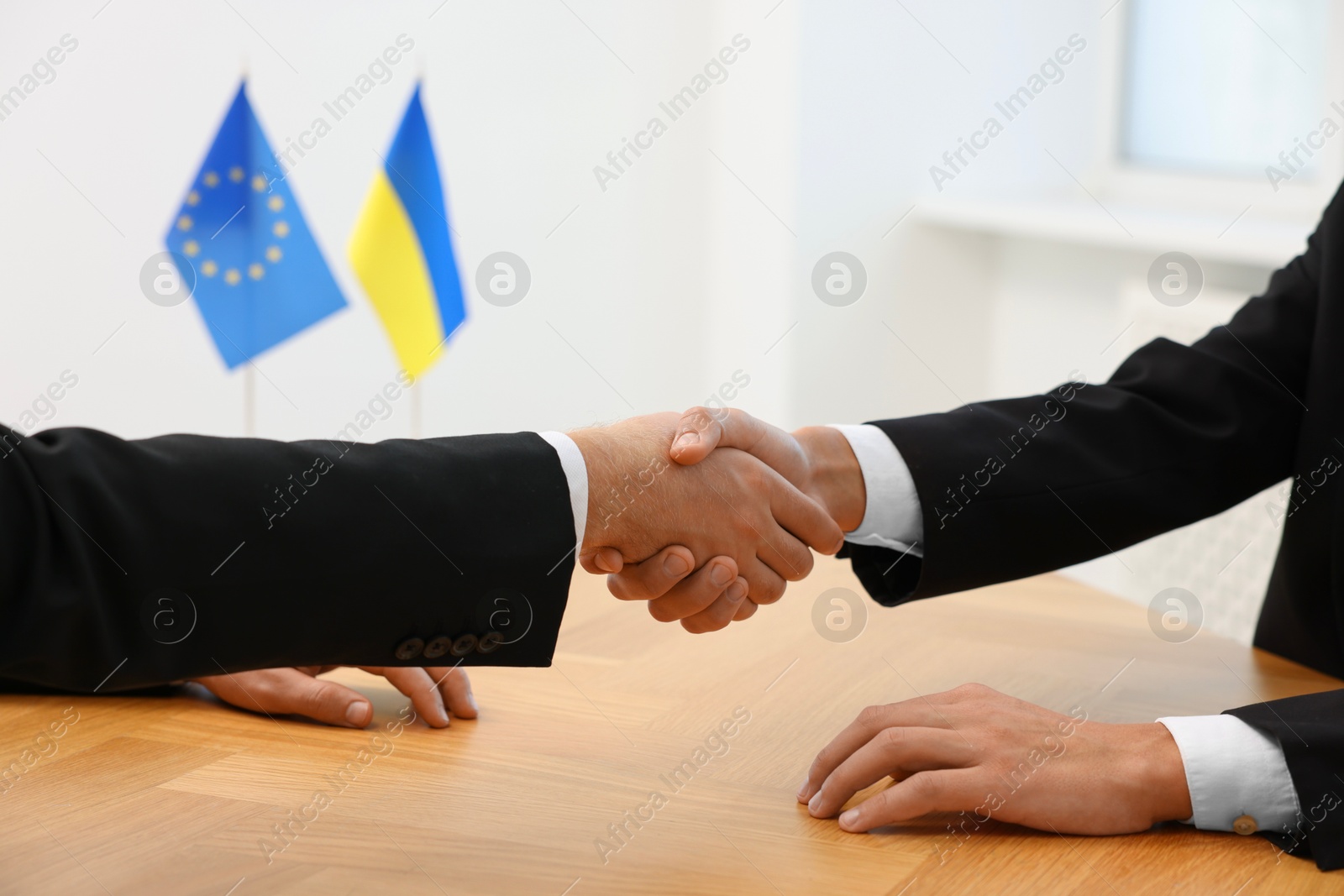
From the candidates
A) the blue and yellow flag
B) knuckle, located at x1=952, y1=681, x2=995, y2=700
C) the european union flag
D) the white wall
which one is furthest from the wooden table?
the white wall

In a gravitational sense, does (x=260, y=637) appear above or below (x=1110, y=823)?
below

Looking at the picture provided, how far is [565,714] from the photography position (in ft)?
3.84

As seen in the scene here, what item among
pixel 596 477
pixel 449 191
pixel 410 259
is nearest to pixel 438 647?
pixel 596 477

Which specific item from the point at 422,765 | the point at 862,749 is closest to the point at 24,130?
the point at 422,765

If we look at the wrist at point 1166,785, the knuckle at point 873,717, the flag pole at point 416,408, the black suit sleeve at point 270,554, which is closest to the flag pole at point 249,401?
the flag pole at point 416,408

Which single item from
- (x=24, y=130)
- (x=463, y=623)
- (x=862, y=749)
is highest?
(x=862, y=749)

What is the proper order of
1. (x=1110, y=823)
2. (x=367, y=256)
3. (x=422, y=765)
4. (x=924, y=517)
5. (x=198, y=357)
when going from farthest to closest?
(x=198, y=357), (x=367, y=256), (x=924, y=517), (x=422, y=765), (x=1110, y=823)

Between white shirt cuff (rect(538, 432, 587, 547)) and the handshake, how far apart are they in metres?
0.08

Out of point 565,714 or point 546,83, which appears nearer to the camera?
point 565,714

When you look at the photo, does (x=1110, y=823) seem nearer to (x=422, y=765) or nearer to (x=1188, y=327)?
(x=422, y=765)

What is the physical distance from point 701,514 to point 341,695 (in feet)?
1.45

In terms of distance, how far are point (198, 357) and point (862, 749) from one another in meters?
2.37

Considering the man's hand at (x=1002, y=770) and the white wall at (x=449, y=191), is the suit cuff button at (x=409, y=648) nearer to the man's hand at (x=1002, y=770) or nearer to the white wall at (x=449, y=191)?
the man's hand at (x=1002, y=770)

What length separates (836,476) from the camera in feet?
4.80
